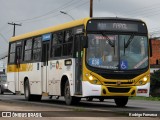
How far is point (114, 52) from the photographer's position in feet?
65.9

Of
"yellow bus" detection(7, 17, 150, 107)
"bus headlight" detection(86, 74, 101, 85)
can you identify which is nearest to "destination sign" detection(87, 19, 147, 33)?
"yellow bus" detection(7, 17, 150, 107)

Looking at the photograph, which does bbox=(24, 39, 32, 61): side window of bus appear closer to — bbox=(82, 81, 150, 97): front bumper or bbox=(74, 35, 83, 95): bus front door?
bbox=(74, 35, 83, 95): bus front door

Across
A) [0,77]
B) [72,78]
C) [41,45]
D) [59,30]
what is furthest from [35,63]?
[0,77]

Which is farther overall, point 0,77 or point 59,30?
point 0,77

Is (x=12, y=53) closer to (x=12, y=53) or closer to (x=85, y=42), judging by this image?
(x=12, y=53)

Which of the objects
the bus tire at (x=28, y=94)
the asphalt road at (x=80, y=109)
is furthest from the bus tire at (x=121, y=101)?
the bus tire at (x=28, y=94)

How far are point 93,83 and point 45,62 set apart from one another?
4782mm

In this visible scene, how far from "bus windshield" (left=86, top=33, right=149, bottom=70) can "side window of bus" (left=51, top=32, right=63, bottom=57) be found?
8.37 ft

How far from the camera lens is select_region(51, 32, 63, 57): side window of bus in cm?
2241

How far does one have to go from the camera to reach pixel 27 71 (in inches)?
1043

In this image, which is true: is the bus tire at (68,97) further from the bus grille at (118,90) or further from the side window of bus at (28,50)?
the side window of bus at (28,50)

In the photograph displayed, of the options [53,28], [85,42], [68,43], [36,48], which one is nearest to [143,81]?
[85,42]

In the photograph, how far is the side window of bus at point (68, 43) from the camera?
21.3 meters

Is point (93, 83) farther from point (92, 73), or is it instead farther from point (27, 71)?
point (27, 71)
